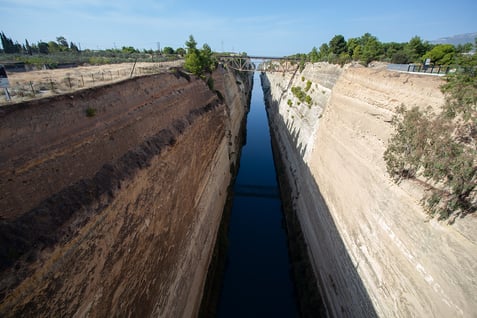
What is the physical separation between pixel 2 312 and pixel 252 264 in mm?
10336

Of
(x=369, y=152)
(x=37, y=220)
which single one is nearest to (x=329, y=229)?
(x=369, y=152)

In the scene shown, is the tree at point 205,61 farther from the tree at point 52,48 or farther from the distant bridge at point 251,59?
the tree at point 52,48

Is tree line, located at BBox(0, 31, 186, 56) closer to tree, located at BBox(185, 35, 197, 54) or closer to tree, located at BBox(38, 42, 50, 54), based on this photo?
tree, located at BBox(38, 42, 50, 54)

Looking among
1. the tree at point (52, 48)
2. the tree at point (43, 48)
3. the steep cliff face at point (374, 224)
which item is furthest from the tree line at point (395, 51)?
the tree at point (43, 48)

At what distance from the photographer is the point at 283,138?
75.3ft

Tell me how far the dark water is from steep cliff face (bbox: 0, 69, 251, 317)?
2052mm

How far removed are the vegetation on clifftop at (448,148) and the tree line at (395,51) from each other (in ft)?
4.15

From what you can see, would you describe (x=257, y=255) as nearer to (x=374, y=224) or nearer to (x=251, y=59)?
(x=374, y=224)

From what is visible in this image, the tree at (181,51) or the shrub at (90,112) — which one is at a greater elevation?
the tree at (181,51)

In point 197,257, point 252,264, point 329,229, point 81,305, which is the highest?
point 81,305

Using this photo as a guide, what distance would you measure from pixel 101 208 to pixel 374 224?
760cm

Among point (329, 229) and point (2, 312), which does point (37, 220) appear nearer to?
point (2, 312)

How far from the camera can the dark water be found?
10.1 metres

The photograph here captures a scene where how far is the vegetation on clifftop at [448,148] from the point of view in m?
4.93
